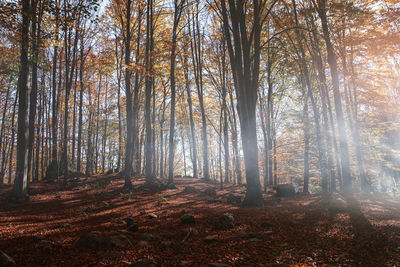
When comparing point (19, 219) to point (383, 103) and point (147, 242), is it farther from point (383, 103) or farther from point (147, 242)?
point (383, 103)

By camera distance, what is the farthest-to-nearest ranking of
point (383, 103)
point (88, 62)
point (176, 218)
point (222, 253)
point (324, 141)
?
point (88, 62) < point (383, 103) < point (324, 141) < point (176, 218) < point (222, 253)

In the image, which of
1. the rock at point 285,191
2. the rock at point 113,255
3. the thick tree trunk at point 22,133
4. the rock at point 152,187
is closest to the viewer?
the rock at point 113,255

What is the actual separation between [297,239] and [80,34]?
58.8 feet

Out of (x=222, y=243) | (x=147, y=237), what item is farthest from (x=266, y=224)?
(x=147, y=237)

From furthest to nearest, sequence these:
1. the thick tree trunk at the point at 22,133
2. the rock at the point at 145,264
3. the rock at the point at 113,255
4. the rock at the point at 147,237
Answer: the thick tree trunk at the point at 22,133, the rock at the point at 147,237, the rock at the point at 113,255, the rock at the point at 145,264

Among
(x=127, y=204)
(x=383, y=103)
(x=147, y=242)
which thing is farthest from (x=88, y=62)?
(x=383, y=103)

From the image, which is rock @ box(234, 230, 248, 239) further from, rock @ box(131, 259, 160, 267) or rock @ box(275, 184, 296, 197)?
rock @ box(275, 184, 296, 197)

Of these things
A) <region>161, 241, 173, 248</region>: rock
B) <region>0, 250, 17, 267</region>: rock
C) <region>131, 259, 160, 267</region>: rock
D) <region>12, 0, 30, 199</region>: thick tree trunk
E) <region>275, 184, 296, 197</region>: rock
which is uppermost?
<region>12, 0, 30, 199</region>: thick tree trunk

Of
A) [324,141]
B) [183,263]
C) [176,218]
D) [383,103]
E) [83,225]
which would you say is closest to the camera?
[183,263]

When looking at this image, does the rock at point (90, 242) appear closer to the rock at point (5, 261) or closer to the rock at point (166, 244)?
the rock at point (5, 261)

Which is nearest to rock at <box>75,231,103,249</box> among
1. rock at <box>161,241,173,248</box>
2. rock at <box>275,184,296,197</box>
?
rock at <box>161,241,173,248</box>

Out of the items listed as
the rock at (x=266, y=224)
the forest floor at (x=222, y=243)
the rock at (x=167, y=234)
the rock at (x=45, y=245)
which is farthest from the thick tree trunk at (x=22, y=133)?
the rock at (x=266, y=224)

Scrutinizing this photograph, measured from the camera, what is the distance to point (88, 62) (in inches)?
732

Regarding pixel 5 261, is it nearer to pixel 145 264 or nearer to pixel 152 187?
pixel 145 264
